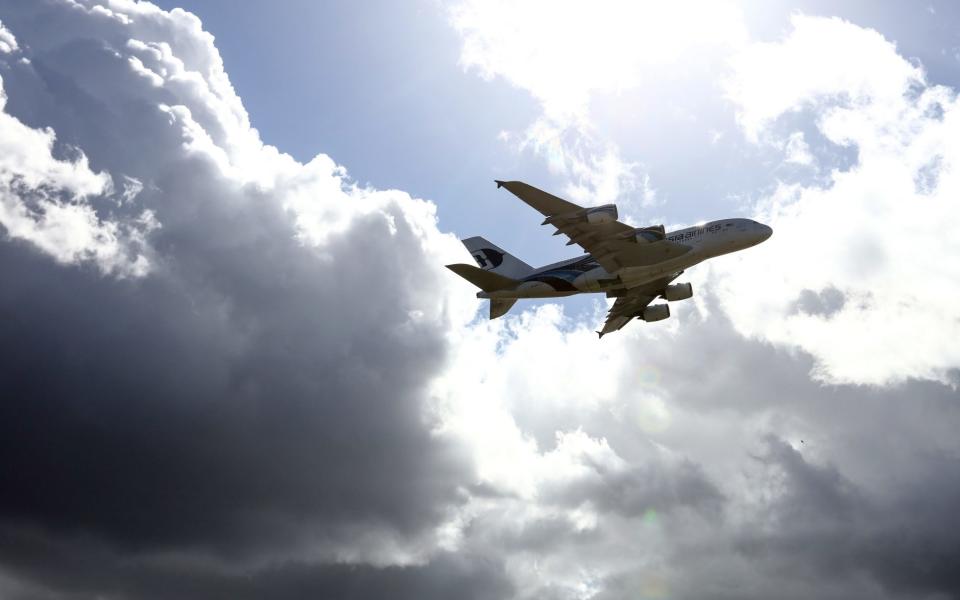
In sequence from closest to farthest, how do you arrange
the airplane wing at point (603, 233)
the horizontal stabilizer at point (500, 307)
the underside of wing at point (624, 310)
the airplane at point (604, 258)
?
the airplane wing at point (603, 233), the airplane at point (604, 258), the horizontal stabilizer at point (500, 307), the underside of wing at point (624, 310)

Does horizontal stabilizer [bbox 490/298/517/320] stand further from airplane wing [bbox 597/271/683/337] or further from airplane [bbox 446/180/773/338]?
airplane wing [bbox 597/271/683/337]

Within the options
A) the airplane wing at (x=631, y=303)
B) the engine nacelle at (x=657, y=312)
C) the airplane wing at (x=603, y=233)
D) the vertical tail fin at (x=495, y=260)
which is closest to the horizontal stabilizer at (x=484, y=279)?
the vertical tail fin at (x=495, y=260)

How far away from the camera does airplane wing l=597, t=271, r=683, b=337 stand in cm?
7312

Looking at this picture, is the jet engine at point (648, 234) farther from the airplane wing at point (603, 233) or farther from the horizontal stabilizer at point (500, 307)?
the horizontal stabilizer at point (500, 307)

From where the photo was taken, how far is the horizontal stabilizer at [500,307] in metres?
69.6

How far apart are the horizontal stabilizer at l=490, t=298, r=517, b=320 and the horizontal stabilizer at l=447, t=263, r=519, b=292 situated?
4.28ft

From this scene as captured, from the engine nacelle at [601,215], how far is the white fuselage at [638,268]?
7.20 metres

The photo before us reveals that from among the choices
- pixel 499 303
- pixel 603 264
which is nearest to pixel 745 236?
pixel 603 264

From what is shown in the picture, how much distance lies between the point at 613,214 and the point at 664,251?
6.53 meters

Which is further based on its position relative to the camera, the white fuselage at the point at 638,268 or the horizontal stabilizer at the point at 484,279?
the horizontal stabilizer at the point at 484,279

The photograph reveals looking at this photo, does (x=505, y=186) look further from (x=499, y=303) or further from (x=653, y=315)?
(x=653, y=315)

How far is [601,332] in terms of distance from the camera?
7688 centimetres

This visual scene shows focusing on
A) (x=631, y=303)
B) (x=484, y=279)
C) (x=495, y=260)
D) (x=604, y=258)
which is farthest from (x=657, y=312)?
(x=484, y=279)

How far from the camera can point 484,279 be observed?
68.2m
